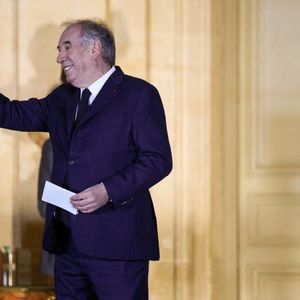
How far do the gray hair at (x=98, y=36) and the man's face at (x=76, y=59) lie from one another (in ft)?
0.09

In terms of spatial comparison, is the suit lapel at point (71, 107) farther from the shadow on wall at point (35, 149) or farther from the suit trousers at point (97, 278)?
the shadow on wall at point (35, 149)

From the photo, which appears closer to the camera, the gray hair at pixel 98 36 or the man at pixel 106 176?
the man at pixel 106 176

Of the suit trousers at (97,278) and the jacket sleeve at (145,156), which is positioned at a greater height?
the jacket sleeve at (145,156)

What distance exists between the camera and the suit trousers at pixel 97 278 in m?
3.11

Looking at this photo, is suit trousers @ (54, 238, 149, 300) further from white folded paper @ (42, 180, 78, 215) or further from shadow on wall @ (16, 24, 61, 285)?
shadow on wall @ (16, 24, 61, 285)

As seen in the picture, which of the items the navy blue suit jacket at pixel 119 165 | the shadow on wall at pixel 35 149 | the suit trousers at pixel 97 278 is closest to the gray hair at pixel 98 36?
the navy blue suit jacket at pixel 119 165

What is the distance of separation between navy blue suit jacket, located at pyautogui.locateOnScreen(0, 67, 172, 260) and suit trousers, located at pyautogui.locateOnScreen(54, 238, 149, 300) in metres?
0.04

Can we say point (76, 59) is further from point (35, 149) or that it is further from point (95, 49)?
point (35, 149)

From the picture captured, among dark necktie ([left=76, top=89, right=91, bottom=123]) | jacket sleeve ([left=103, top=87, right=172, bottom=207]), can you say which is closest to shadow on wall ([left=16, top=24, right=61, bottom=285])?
dark necktie ([left=76, top=89, right=91, bottom=123])

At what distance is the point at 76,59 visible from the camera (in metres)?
3.26

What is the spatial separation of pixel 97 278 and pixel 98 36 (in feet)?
3.27

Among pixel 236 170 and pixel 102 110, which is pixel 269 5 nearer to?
pixel 236 170

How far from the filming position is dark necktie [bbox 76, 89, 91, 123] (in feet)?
10.6

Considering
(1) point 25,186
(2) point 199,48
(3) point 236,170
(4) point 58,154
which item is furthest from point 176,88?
(4) point 58,154
